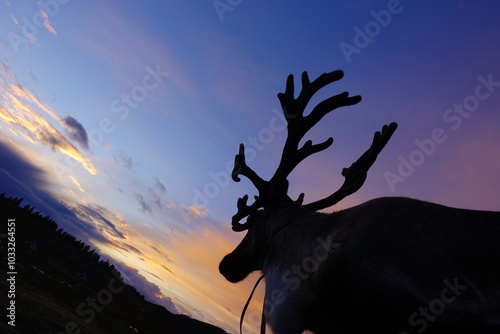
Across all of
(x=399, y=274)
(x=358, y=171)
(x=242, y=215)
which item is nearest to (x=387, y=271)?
(x=399, y=274)

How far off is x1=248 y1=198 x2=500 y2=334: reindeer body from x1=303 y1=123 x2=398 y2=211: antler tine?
166 cm

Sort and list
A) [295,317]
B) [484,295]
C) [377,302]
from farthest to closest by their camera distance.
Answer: [295,317] → [377,302] → [484,295]

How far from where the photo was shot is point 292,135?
16.5 feet

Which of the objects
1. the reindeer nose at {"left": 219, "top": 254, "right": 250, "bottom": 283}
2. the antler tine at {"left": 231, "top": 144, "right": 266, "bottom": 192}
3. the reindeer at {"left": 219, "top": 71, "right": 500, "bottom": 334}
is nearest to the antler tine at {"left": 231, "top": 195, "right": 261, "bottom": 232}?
the antler tine at {"left": 231, "top": 144, "right": 266, "bottom": 192}

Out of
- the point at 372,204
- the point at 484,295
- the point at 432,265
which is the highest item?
the point at 372,204

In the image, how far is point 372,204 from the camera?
2.54m

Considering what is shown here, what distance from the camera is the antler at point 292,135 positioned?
15.7ft

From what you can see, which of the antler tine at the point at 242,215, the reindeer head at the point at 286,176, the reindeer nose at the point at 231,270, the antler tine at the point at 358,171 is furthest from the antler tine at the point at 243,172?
the reindeer nose at the point at 231,270

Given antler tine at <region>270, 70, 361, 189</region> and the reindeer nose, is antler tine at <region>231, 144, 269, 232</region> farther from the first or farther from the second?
the reindeer nose

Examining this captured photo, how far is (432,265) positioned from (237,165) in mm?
3798

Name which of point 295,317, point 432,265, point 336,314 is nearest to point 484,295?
point 432,265

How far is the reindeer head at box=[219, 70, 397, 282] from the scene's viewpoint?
177 inches

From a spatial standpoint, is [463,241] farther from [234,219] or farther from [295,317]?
[234,219]

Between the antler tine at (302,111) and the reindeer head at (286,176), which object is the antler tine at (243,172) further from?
the antler tine at (302,111)
